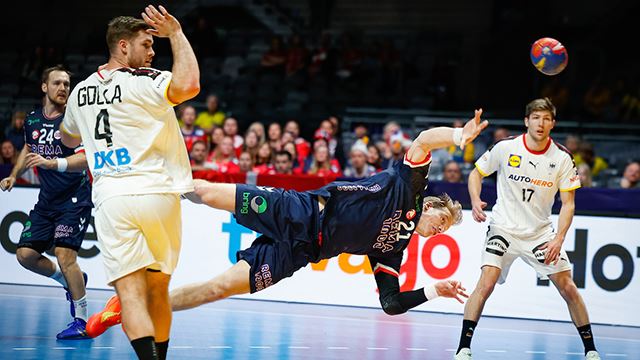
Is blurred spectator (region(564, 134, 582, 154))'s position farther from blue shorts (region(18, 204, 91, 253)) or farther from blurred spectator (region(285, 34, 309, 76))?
blue shorts (region(18, 204, 91, 253))

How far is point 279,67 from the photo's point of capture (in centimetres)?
2081

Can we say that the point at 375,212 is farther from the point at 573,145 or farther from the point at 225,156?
the point at 573,145

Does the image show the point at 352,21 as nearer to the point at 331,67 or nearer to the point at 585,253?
the point at 331,67

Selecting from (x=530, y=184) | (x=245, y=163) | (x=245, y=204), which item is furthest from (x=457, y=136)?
(x=245, y=163)

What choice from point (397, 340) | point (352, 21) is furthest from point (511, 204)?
point (352, 21)

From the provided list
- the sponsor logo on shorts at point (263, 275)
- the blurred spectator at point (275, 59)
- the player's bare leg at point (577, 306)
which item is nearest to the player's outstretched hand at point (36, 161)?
the sponsor logo on shorts at point (263, 275)

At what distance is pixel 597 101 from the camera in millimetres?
19250

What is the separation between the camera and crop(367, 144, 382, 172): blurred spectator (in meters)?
13.5

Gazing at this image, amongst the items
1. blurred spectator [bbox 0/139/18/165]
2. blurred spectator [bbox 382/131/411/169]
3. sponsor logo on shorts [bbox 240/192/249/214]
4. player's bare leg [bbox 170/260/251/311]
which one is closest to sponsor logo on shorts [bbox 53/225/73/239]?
player's bare leg [bbox 170/260/251/311]

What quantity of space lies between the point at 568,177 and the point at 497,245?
36.5 inches

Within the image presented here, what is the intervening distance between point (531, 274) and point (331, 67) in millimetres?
9850

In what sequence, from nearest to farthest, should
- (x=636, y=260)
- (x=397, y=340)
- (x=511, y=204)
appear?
(x=511, y=204) < (x=397, y=340) < (x=636, y=260)

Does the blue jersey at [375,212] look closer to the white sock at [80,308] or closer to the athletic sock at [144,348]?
the athletic sock at [144,348]

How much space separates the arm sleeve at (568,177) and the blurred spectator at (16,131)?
10.3 m
